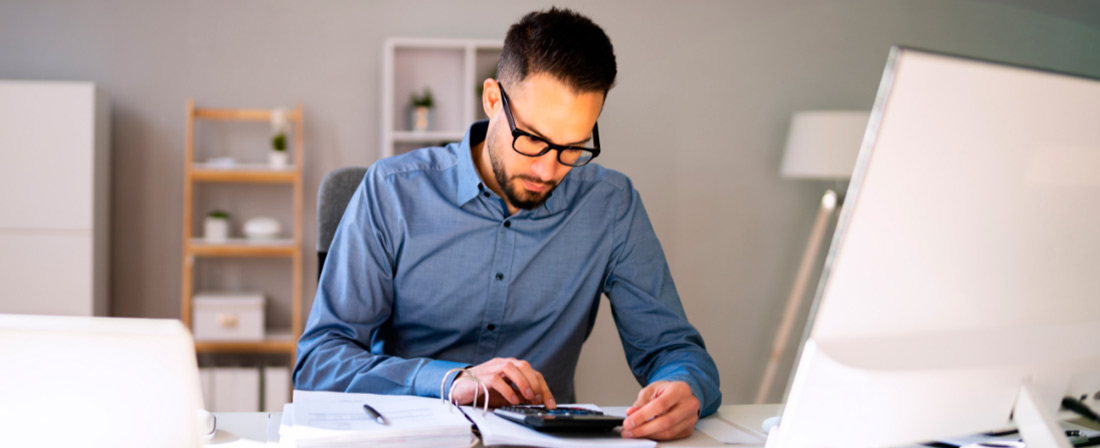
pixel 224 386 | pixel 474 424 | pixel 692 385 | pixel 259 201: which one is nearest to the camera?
pixel 474 424

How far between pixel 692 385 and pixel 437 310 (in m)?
0.49

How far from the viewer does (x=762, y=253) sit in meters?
3.64

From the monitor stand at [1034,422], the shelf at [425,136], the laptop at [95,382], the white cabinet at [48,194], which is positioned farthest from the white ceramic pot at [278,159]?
the monitor stand at [1034,422]

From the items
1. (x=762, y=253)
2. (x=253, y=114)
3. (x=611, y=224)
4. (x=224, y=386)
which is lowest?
(x=224, y=386)

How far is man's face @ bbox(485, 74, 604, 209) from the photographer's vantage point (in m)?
1.25

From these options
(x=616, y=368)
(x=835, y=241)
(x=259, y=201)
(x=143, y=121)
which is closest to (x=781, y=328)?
(x=616, y=368)

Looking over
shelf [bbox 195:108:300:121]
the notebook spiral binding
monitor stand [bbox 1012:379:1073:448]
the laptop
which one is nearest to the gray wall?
shelf [bbox 195:108:300:121]

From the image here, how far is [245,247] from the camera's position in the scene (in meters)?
3.01

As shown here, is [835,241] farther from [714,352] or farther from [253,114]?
[714,352]

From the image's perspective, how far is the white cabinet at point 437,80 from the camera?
3.12 m

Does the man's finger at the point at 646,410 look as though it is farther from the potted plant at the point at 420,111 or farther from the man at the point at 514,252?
the potted plant at the point at 420,111

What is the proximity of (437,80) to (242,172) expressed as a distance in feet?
2.77

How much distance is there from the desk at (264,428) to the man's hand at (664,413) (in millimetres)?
15

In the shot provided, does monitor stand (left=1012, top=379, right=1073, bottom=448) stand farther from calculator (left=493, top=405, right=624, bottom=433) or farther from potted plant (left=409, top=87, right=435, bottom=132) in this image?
potted plant (left=409, top=87, right=435, bottom=132)
